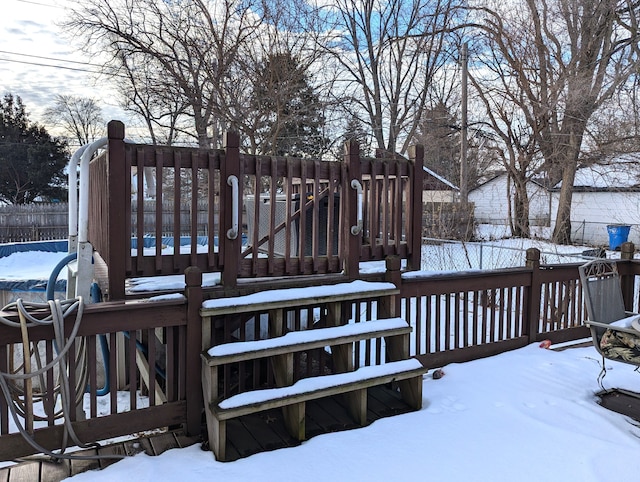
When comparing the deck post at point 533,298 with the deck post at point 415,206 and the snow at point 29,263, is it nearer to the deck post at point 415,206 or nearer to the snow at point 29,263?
the deck post at point 415,206

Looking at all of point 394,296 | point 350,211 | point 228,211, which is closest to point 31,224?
point 228,211

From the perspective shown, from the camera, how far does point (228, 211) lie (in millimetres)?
2957

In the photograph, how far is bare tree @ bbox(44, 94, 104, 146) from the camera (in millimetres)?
27188

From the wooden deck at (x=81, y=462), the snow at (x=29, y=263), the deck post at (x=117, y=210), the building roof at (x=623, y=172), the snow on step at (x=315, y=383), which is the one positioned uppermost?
the building roof at (x=623, y=172)

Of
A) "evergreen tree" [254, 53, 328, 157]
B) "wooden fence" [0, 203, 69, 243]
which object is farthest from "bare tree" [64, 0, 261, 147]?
"wooden fence" [0, 203, 69, 243]

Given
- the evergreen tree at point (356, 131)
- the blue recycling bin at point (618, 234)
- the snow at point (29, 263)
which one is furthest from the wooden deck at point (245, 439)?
the evergreen tree at point (356, 131)

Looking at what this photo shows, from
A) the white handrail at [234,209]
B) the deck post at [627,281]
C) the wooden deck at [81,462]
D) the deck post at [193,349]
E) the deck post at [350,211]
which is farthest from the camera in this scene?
the deck post at [627,281]

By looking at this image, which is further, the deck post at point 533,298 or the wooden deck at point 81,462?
the deck post at point 533,298

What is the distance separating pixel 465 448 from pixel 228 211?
1911mm

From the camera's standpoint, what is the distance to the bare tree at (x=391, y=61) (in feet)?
55.8

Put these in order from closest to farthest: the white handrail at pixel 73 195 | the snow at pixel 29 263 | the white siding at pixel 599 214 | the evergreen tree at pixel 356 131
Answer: the white handrail at pixel 73 195 → the snow at pixel 29 263 → the evergreen tree at pixel 356 131 → the white siding at pixel 599 214

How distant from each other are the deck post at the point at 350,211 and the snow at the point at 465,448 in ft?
3.31

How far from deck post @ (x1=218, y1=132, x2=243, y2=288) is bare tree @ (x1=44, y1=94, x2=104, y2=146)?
27631mm

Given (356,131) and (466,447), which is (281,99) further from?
(466,447)
